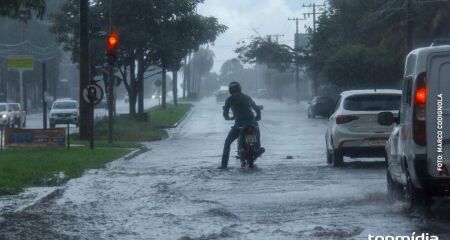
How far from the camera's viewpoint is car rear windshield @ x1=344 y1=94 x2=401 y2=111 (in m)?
21.8

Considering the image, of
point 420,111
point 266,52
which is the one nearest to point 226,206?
point 420,111

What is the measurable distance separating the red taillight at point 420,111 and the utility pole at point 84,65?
19685mm

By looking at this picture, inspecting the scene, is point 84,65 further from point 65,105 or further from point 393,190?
point 65,105

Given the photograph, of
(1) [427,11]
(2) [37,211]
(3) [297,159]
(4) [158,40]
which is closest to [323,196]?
(2) [37,211]

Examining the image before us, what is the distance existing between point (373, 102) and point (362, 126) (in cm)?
59

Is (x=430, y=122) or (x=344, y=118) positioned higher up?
(x=430, y=122)

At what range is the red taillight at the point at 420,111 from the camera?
40.5 feet

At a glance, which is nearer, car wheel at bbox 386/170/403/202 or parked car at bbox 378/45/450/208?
parked car at bbox 378/45/450/208

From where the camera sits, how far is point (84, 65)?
3256 cm

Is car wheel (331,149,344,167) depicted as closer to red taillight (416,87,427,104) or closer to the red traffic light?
red taillight (416,87,427,104)

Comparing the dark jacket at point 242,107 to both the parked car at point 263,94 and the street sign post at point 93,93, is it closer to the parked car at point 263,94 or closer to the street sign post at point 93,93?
the street sign post at point 93,93

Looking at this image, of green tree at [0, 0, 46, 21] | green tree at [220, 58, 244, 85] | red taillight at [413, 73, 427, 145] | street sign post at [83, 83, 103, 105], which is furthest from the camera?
green tree at [220, 58, 244, 85]

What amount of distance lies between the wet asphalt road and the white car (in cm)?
35

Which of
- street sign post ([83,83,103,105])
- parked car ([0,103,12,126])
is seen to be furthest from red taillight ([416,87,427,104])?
parked car ([0,103,12,126])
